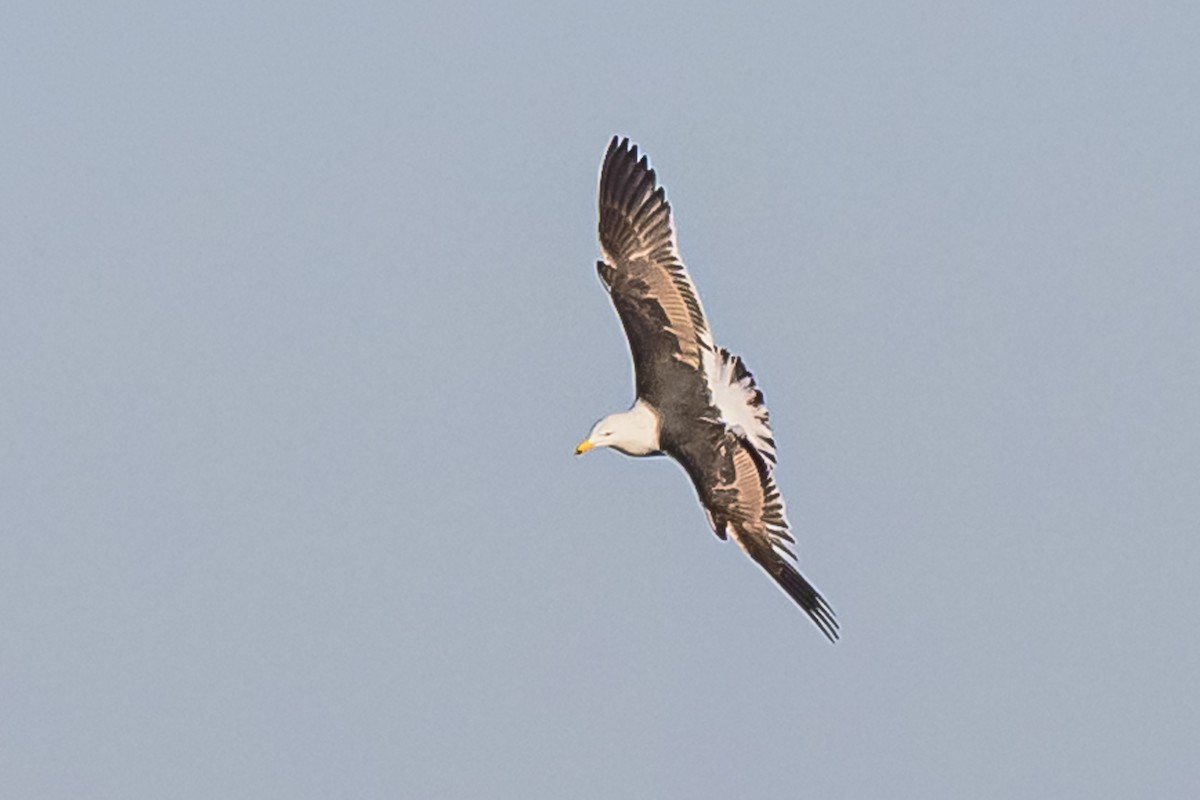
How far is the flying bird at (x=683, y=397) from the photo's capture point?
26.7 metres

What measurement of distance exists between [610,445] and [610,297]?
6.13 ft

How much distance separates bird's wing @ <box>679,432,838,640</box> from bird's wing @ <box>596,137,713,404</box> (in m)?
1.14

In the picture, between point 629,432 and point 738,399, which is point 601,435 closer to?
point 629,432

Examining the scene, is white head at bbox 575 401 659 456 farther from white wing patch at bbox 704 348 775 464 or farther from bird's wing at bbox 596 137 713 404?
white wing patch at bbox 704 348 775 464

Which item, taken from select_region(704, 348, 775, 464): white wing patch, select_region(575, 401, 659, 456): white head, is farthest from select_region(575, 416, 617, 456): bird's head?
select_region(704, 348, 775, 464): white wing patch

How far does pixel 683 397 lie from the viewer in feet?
88.9

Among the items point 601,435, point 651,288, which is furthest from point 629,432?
point 651,288

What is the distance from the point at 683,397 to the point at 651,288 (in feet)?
4.70

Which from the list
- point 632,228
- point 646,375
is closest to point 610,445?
point 646,375

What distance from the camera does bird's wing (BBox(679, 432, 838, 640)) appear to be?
26.7 metres

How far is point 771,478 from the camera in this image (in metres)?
26.8

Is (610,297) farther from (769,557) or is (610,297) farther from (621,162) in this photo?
(769,557)

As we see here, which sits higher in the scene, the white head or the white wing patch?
the white wing patch

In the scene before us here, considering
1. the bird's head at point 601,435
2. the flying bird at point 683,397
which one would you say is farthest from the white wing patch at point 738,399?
the bird's head at point 601,435
